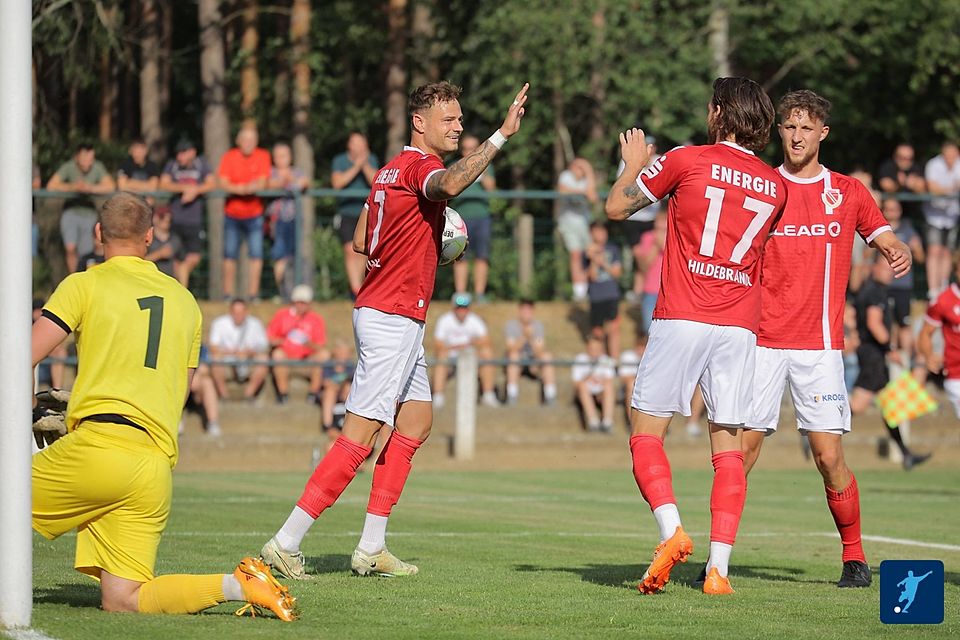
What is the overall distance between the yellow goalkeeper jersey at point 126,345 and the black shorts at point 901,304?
1697 cm

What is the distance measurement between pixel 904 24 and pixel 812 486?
1955 cm

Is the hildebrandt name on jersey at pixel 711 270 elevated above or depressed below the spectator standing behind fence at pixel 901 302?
above

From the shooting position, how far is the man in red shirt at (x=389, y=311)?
8.55m

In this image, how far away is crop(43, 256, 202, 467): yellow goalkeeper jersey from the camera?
6652 mm

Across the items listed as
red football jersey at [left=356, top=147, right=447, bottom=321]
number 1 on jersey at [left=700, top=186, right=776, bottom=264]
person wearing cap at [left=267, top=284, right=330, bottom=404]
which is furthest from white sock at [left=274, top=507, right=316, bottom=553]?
person wearing cap at [left=267, top=284, right=330, bottom=404]

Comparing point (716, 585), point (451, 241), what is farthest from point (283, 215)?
point (716, 585)

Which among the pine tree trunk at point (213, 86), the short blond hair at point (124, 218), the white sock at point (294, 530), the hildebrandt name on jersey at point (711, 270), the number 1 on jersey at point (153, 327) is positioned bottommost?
the white sock at point (294, 530)

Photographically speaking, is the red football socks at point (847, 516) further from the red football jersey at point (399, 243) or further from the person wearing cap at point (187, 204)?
the person wearing cap at point (187, 204)

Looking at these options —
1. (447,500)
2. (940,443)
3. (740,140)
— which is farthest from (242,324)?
(740,140)

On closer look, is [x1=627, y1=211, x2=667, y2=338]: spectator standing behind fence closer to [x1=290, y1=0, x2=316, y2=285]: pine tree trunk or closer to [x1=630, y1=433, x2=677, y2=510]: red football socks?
[x1=290, y1=0, x2=316, y2=285]: pine tree trunk

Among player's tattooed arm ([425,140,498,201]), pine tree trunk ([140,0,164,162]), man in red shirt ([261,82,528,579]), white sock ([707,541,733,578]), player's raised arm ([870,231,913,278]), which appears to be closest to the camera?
player's tattooed arm ([425,140,498,201])

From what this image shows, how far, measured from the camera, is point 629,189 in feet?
26.2

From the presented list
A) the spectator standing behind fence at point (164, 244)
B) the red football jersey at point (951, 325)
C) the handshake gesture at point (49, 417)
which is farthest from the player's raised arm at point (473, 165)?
the spectator standing behind fence at point (164, 244)

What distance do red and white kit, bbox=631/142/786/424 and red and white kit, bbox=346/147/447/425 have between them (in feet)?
4.34
